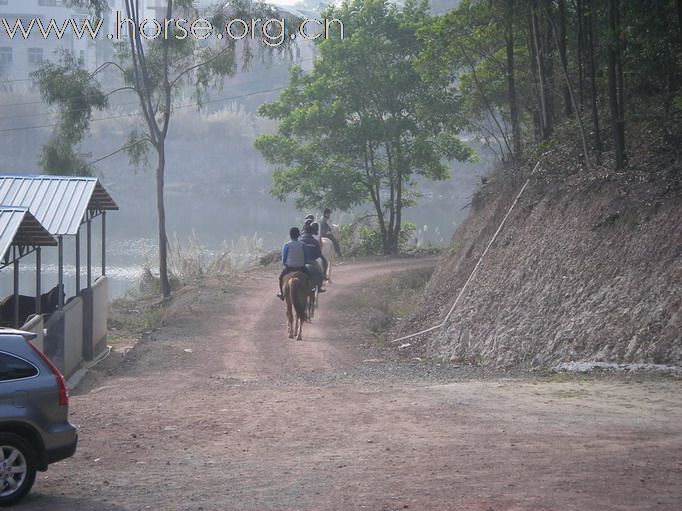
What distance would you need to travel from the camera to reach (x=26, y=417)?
789 cm

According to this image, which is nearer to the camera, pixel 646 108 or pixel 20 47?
pixel 646 108

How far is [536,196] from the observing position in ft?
66.2

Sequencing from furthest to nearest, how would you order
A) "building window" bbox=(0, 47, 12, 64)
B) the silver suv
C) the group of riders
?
"building window" bbox=(0, 47, 12, 64), the group of riders, the silver suv

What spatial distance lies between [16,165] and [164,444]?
2761 inches

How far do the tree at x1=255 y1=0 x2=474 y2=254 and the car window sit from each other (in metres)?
30.3

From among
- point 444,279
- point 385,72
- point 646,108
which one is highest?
point 385,72

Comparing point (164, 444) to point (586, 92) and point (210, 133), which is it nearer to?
point (586, 92)

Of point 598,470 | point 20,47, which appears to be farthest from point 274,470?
point 20,47

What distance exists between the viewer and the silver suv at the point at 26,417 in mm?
7746

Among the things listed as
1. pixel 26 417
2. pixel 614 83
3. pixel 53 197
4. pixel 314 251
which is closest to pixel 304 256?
pixel 314 251

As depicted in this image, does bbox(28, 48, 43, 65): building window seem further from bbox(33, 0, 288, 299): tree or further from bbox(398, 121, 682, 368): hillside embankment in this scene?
bbox(398, 121, 682, 368): hillside embankment

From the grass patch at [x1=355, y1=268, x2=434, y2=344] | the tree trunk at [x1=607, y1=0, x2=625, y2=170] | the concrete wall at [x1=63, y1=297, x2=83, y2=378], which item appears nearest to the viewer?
the tree trunk at [x1=607, y1=0, x2=625, y2=170]

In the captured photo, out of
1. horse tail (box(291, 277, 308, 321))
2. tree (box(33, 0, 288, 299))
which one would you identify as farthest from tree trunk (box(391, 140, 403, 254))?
horse tail (box(291, 277, 308, 321))

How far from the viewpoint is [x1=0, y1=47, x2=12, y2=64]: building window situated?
79.3 m
